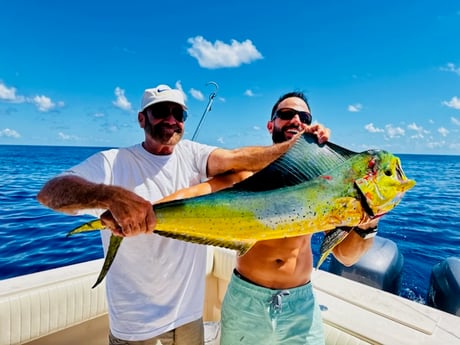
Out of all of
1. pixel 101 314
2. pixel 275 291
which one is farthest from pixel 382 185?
pixel 101 314

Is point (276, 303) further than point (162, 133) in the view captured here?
No

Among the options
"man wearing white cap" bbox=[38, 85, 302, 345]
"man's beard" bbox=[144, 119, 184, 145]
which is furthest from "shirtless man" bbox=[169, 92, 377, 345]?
"man's beard" bbox=[144, 119, 184, 145]

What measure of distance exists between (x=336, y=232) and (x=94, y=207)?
90 centimetres

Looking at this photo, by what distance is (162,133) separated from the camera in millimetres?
1942

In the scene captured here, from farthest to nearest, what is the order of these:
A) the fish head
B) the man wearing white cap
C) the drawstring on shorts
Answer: the man wearing white cap < the drawstring on shorts < the fish head

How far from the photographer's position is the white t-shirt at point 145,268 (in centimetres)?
181

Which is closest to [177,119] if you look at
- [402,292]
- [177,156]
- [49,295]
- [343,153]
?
[177,156]

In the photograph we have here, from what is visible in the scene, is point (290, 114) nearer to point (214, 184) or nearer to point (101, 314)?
point (214, 184)

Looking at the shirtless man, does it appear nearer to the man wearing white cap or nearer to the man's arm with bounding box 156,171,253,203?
the man's arm with bounding box 156,171,253,203

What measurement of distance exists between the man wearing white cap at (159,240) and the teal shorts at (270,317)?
330 millimetres

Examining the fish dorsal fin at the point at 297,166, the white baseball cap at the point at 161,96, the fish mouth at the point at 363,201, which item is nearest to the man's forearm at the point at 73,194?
the fish dorsal fin at the point at 297,166

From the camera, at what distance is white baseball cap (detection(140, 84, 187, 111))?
194cm

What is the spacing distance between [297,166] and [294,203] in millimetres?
156

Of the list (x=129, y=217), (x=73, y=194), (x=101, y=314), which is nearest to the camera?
(x=129, y=217)
